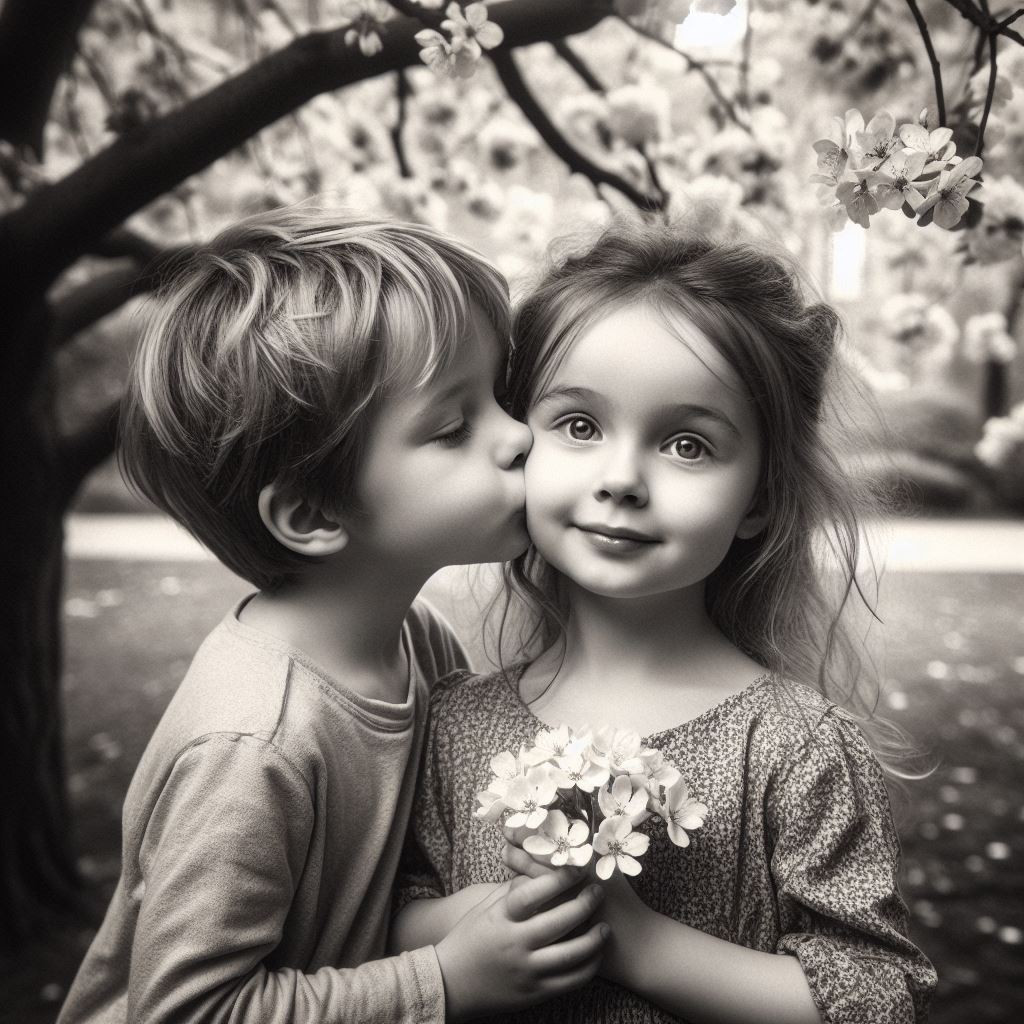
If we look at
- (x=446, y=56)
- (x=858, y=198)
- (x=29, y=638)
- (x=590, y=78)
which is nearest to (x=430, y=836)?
(x=858, y=198)

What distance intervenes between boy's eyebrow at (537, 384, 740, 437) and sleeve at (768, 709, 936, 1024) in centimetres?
34

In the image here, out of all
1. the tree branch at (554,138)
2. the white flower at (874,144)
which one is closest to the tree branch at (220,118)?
the tree branch at (554,138)

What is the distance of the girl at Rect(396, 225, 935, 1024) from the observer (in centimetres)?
110

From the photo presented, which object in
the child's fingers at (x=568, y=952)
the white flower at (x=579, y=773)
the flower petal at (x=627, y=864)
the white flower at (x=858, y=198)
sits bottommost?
the child's fingers at (x=568, y=952)

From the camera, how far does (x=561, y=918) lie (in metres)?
1.05

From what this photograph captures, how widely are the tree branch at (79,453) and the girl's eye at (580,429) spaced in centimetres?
165

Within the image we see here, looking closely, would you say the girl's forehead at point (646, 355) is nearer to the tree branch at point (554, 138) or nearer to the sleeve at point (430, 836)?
the sleeve at point (430, 836)

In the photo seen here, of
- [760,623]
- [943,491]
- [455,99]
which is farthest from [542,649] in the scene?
[943,491]

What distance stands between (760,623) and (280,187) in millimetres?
1525

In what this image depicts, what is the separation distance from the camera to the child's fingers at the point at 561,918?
3.44 ft

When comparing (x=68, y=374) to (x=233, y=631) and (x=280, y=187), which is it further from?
(x=233, y=631)

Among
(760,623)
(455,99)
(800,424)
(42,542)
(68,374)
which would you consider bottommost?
(68,374)

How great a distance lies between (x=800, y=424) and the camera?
4.21ft

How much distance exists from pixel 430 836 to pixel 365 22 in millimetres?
1051
